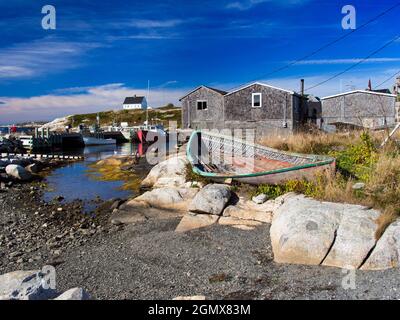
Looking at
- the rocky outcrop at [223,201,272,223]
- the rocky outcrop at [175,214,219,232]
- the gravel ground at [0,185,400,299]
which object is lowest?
the gravel ground at [0,185,400,299]

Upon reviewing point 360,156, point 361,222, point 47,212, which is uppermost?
point 360,156

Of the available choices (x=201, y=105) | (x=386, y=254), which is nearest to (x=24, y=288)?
(x=386, y=254)

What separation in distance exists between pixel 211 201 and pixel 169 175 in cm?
586

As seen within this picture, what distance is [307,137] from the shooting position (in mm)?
20641

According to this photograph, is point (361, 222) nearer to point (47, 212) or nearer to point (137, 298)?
point (137, 298)

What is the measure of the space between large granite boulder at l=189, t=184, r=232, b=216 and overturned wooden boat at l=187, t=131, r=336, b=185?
134 centimetres

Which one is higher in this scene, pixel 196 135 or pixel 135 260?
pixel 196 135

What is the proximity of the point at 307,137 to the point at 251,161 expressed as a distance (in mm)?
5489

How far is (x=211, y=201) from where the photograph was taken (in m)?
11.9

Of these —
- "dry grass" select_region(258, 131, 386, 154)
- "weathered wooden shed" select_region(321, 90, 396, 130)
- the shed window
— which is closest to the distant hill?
the shed window

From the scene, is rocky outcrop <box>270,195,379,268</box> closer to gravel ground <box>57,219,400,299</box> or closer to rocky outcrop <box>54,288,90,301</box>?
gravel ground <box>57,219,400,299</box>

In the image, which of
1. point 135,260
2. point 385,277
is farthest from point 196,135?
point 385,277

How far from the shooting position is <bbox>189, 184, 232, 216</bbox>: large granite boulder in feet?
38.7

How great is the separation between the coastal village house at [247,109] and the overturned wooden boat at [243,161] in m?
20.0
